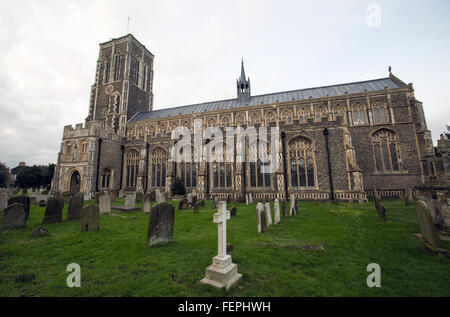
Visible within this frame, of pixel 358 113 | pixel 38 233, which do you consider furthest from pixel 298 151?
pixel 38 233

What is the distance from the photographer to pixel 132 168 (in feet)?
74.9

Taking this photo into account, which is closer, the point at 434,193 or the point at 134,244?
the point at 134,244

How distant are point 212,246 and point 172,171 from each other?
15625 mm

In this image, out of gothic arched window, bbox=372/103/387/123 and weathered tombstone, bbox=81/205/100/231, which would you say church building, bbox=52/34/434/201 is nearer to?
gothic arched window, bbox=372/103/387/123

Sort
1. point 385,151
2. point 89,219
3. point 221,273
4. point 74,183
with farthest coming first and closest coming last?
point 74,183 → point 385,151 → point 89,219 → point 221,273

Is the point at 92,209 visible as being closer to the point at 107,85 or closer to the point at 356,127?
the point at 356,127

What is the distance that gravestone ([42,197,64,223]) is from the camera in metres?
7.64

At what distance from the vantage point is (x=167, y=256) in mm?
4215

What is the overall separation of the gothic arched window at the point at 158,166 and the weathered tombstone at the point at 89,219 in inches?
592

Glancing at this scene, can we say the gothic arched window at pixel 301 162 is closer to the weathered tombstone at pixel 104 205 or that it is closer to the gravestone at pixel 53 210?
the weathered tombstone at pixel 104 205

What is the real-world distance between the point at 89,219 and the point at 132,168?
17.6 metres

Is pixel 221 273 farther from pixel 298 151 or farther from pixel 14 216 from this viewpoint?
pixel 298 151

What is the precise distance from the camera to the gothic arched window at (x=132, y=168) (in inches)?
893
